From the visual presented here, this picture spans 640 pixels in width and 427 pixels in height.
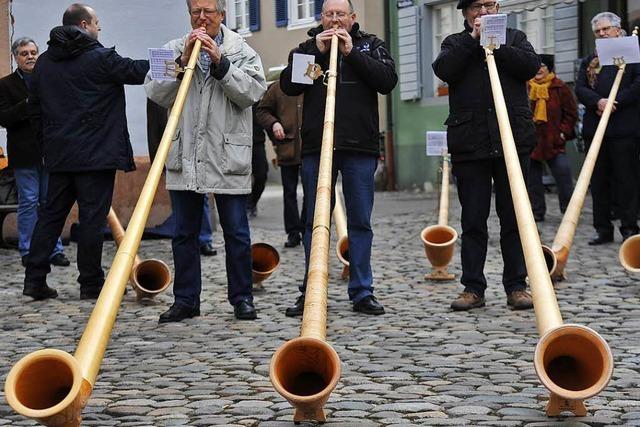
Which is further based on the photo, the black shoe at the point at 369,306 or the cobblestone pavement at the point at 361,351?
the black shoe at the point at 369,306

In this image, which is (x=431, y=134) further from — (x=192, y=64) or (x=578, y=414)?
(x=578, y=414)

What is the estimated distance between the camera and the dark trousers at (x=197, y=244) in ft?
23.7

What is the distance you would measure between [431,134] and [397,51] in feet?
35.9

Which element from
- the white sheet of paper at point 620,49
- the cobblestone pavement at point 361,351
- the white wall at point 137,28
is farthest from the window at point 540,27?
the cobblestone pavement at point 361,351

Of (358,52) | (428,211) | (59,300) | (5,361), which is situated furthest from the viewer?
(428,211)

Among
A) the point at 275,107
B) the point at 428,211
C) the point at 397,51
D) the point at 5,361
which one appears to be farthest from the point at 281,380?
the point at 397,51

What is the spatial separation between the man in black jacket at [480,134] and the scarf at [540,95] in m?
5.80

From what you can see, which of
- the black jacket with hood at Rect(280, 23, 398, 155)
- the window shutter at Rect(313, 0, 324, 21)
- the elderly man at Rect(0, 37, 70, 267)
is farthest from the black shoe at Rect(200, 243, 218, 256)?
the window shutter at Rect(313, 0, 324, 21)

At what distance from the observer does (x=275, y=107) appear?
1148 centimetres

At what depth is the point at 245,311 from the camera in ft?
23.7

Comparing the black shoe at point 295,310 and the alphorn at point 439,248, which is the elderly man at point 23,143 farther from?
the black shoe at point 295,310

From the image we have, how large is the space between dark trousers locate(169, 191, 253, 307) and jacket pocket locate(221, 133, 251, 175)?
15 centimetres

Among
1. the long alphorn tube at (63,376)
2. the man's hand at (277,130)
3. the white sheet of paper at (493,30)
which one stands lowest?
the man's hand at (277,130)

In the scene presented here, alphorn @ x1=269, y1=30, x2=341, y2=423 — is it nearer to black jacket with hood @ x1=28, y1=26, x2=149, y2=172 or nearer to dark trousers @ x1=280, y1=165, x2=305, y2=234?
black jacket with hood @ x1=28, y1=26, x2=149, y2=172
